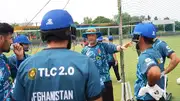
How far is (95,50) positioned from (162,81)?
2556 mm

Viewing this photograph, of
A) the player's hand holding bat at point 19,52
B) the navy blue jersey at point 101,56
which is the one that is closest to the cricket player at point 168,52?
the navy blue jersey at point 101,56

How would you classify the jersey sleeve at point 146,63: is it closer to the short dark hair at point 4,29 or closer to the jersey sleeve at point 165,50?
the short dark hair at point 4,29

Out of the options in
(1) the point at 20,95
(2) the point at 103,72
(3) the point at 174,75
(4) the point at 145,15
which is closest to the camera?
(1) the point at 20,95

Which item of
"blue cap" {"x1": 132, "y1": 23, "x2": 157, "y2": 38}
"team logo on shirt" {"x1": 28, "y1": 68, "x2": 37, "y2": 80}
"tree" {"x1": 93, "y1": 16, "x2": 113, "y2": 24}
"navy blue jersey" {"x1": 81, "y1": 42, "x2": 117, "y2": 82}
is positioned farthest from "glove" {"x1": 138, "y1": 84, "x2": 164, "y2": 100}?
"tree" {"x1": 93, "y1": 16, "x2": 113, "y2": 24}

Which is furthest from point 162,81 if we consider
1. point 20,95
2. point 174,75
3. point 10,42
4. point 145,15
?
point 174,75

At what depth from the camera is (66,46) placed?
101 inches

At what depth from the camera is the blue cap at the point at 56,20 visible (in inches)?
99.8

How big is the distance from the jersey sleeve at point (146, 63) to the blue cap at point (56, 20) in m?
1.53

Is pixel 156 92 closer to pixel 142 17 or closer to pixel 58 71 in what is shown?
pixel 58 71

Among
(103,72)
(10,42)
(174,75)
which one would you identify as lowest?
(174,75)

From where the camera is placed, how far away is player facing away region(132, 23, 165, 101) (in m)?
3.88

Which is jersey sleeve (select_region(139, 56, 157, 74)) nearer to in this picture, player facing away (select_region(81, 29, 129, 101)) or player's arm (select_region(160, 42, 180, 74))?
player's arm (select_region(160, 42, 180, 74))

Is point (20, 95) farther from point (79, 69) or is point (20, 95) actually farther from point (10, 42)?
point (10, 42)

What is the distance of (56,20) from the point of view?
2.55 m
